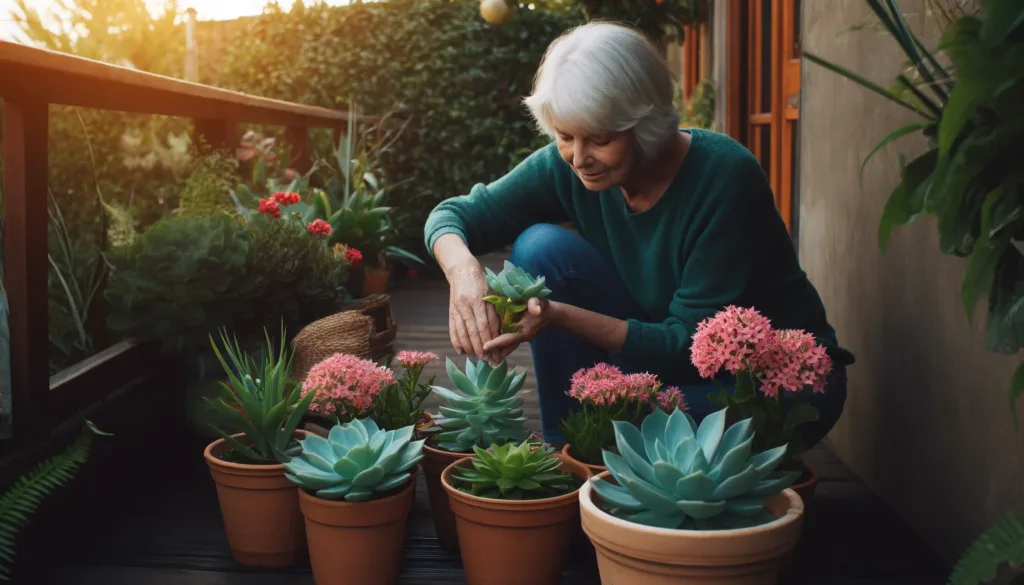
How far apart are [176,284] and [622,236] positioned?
1148 mm

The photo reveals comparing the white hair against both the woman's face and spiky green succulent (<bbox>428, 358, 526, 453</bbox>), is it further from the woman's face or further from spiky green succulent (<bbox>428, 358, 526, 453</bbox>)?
spiky green succulent (<bbox>428, 358, 526, 453</bbox>)

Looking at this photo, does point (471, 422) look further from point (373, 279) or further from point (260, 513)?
point (373, 279)

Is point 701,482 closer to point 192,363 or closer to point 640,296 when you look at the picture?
point 640,296

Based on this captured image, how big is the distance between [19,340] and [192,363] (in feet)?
2.41

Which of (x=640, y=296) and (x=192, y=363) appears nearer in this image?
(x=640, y=296)

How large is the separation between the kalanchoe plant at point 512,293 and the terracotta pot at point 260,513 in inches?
18.6

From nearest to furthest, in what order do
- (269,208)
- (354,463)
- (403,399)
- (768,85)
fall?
(354,463), (403,399), (269,208), (768,85)

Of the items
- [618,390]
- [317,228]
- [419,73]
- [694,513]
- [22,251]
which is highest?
[419,73]

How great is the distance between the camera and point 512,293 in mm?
1709

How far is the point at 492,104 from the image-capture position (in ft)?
23.5

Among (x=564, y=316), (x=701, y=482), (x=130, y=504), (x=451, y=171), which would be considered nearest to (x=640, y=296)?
(x=564, y=316)

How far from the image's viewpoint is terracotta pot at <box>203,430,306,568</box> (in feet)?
5.54

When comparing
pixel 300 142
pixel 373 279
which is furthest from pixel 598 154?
pixel 300 142

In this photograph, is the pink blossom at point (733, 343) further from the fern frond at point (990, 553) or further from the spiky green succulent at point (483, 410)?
the fern frond at point (990, 553)
